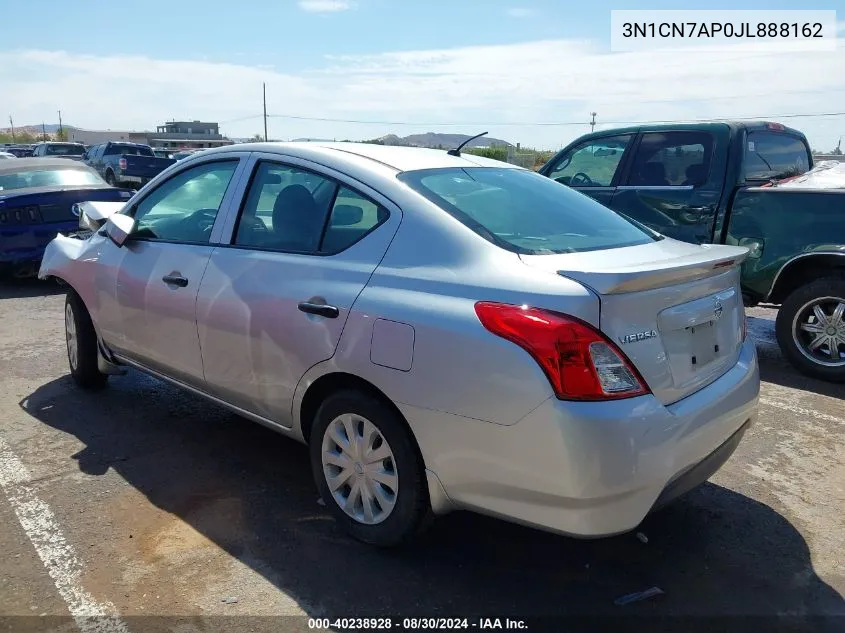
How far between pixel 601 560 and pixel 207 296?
223cm

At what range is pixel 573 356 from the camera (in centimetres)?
242

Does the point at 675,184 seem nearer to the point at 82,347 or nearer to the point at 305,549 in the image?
the point at 305,549

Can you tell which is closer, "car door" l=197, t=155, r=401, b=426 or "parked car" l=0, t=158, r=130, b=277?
"car door" l=197, t=155, r=401, b=426

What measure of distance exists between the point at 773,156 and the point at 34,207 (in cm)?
792

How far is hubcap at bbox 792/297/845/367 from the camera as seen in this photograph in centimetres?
544

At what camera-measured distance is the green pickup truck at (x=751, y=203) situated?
541 centimetres

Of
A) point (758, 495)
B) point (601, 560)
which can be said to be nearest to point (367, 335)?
point (601, 560)

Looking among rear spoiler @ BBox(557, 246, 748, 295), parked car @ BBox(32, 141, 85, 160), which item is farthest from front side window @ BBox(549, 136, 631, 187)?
parked car @ BBox(32, 141, 85, 160)

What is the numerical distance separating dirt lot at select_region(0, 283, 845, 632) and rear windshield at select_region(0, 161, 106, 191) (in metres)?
5.75

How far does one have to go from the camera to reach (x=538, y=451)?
2.45 meters

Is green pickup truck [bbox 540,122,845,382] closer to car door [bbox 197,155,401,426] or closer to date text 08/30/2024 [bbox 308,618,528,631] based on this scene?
car door [bbox 197,155,401,426]

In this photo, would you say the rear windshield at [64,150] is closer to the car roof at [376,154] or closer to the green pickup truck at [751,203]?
the green pickup truck at [751,203]

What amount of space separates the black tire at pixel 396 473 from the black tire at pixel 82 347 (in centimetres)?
249

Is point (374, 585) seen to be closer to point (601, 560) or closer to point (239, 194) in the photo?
point (601, 560)
